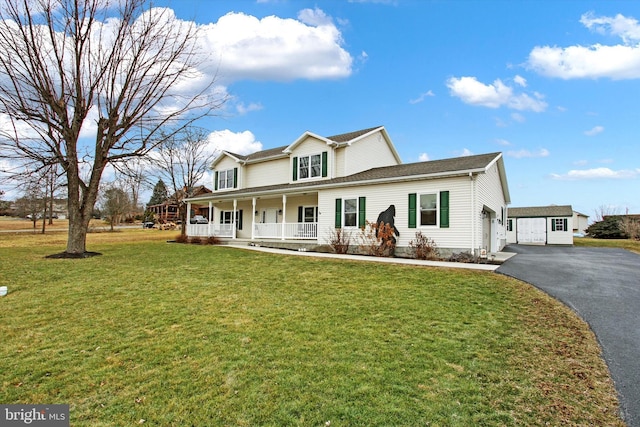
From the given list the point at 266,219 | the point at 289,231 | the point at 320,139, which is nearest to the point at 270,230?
the point at 289,231

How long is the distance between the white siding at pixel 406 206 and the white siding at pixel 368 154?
289 centimetres

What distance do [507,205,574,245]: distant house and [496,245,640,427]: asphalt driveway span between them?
16.3m

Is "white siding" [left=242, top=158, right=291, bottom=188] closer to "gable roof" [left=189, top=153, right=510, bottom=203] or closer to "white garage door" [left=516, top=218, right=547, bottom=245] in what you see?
"gable roof" [left=189, top=153, right=510, bottom=203]

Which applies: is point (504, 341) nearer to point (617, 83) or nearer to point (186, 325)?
point (186, 325)

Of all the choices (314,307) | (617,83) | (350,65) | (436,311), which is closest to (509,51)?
(617,83)

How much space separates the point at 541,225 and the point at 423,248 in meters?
19.6

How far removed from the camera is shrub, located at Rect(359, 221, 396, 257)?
14.1 m

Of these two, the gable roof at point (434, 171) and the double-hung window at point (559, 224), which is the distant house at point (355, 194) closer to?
the gable roof at point (434, 171)

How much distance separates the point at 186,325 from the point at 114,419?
7.85 feet

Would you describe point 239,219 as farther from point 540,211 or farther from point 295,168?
point 540,211

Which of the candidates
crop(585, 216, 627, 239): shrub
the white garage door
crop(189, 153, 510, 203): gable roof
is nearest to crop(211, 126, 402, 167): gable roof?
crop(189, 153, 510, 203): gable roof

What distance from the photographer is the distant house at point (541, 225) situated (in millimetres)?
25680

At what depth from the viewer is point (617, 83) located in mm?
13641

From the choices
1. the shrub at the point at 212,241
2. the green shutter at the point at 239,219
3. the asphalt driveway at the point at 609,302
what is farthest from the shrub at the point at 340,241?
the green shutter at the point at 239,219
